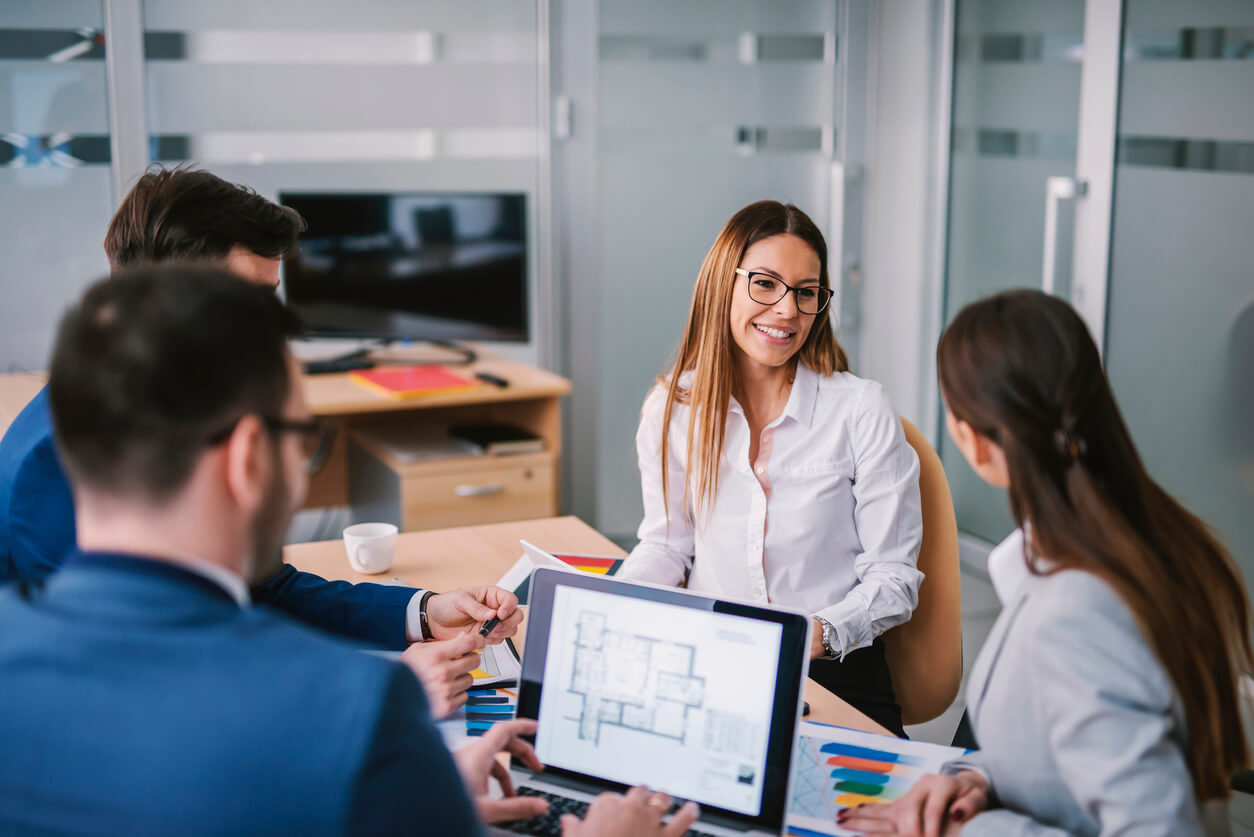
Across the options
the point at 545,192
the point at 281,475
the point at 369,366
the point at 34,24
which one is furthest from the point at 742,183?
the point at 281,475

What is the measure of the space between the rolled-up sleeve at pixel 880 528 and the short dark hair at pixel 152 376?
3.44 feet

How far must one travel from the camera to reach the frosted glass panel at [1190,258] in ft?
8.72

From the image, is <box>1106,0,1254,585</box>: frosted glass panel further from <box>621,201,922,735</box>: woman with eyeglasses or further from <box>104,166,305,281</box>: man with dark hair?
<box>104,166,305,281</box>: man with dark hair

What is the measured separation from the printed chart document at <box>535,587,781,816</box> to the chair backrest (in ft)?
2.31

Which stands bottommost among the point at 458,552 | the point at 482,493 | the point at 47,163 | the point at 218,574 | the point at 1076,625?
the point at 482,493

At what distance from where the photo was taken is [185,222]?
4.92 feet

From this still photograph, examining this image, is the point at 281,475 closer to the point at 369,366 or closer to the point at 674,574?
the point at 674,574

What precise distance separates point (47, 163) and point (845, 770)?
311cm

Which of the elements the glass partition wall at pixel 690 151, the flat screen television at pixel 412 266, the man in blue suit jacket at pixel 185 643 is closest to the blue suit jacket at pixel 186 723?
the man in blue suit jacket at pixel 185 643

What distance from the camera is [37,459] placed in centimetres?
135

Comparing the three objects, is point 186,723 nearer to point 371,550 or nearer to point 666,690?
point 666,690

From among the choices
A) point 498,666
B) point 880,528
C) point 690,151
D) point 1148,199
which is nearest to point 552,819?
point 498,666

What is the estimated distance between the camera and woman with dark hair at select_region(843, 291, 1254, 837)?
3.21 ft

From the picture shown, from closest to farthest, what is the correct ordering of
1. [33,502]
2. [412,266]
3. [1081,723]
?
[1081,723] < [33,502] < [412,266]
